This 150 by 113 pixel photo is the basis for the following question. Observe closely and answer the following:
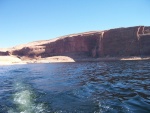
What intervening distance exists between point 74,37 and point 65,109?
246 ft

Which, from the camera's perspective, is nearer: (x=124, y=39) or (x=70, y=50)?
(x=124, y=39)

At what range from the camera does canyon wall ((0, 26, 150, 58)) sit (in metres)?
65.4

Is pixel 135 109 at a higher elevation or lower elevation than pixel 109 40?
lower

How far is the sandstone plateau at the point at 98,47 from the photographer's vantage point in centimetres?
6538

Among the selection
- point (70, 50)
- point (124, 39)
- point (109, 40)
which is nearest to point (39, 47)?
point (70, 50)

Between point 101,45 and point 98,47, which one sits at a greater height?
point 101,45

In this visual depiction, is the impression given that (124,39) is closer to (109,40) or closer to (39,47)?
(109,40)

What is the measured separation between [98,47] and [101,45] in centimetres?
156

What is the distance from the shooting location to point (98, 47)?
75438mm

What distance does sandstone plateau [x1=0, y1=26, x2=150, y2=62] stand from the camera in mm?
65375

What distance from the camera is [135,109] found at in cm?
830

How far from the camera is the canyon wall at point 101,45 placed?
65375 millimetres

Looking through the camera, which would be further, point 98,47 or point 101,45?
point 98,47

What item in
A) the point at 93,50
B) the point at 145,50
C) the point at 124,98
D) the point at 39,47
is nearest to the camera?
the point at 124,98
